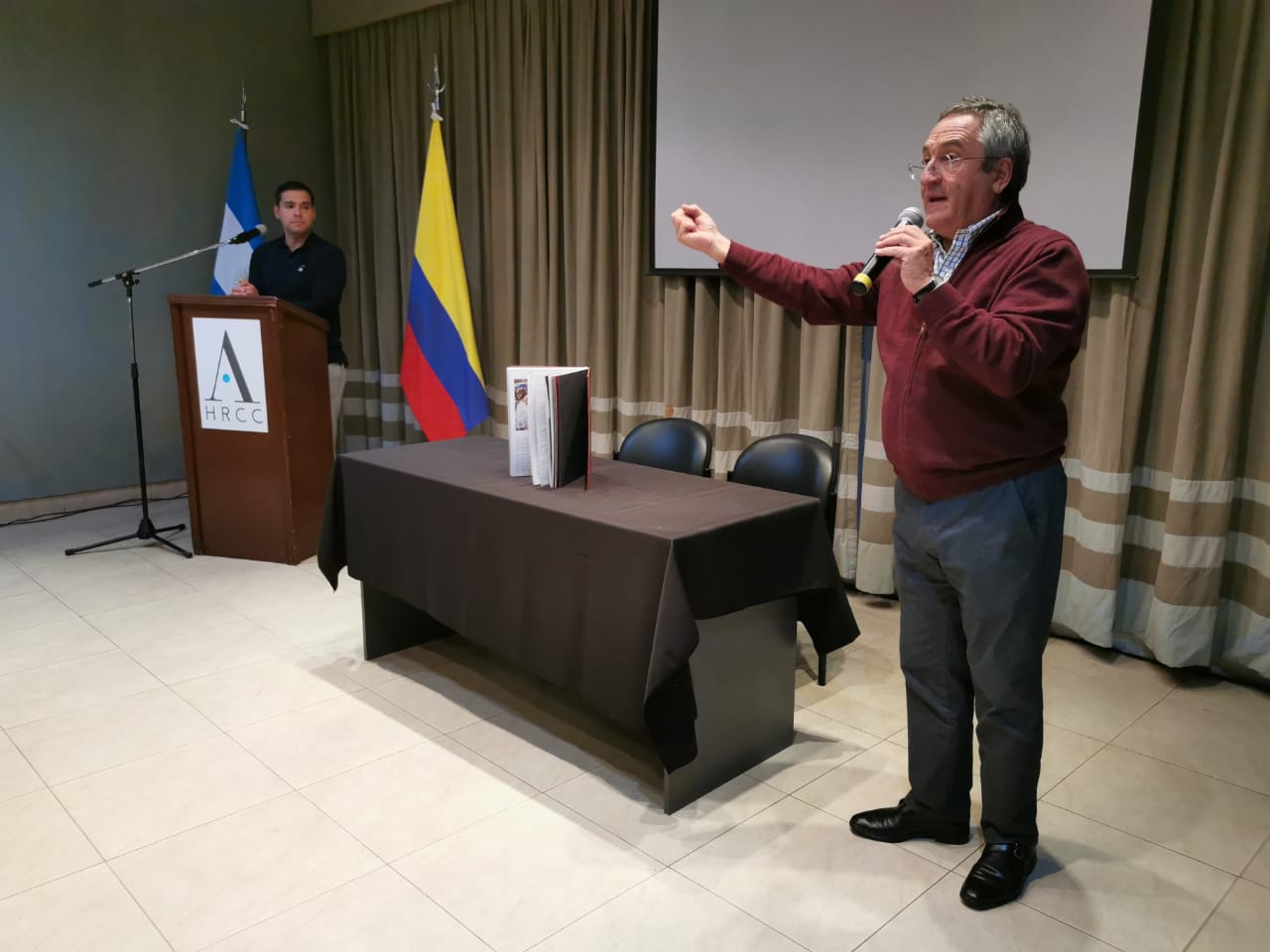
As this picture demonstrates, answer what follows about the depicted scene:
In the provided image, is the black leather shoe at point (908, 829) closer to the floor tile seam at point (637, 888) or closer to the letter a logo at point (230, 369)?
the floor tile seam at point (637, 888)

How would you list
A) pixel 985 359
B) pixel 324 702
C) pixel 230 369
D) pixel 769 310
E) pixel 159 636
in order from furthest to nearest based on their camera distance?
pixel 230 369 < pixel 769 310 < pixel 159 636 < pixel 324 702 < pixel 985 359

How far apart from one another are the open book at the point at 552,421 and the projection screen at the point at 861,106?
1.61 metres

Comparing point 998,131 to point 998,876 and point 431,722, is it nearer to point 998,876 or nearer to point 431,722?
point 998,876

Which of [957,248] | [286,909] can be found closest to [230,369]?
[286,909]

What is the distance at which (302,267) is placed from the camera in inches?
174

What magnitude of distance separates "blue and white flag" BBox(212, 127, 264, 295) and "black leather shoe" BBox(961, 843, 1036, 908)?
4687 mm

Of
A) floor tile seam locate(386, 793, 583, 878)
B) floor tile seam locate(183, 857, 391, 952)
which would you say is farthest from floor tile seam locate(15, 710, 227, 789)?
floor tile seam locate(183, 857, 391, 952)

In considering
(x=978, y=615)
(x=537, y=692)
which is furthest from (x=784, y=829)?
(x=537, y=692)

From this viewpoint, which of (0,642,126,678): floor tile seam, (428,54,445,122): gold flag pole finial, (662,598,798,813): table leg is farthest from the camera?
(428,54,445,122): gold flag pole finial

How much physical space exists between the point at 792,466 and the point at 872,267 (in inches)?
48.7

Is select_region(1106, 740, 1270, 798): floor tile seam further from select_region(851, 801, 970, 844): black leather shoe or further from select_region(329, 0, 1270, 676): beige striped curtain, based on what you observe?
select_region(851, 801, 970, 844): black leather shoe

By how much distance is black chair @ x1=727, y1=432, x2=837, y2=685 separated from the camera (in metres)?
2.93

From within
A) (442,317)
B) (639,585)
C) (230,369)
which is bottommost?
(639,585)

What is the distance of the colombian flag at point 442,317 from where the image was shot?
4.90m
